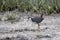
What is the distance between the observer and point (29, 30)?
5449mm

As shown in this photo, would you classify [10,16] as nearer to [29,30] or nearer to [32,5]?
[32,5]

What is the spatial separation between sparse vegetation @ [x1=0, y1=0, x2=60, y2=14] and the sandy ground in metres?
0.50

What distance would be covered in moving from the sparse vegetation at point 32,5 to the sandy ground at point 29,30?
0.50 meters

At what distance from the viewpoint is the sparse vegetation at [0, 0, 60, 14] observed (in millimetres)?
6672

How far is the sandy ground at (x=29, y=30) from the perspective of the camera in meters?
5.04

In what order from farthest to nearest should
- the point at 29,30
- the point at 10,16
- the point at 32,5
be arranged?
1. the point at 32,5
2. the point at 10,16
3. the point at 29,30

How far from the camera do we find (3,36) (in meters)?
5.09

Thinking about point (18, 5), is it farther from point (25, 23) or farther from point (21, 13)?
point (25, 23)

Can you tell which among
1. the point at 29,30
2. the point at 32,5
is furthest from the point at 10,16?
the point at 29,30

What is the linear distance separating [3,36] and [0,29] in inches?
19.3

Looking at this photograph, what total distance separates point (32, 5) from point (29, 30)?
1.42 m

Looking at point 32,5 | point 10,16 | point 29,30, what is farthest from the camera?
point 32,5

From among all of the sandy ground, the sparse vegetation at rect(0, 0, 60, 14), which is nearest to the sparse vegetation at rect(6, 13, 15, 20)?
the sandy ground

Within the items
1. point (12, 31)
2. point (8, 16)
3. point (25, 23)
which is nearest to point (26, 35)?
point (12, 31)
